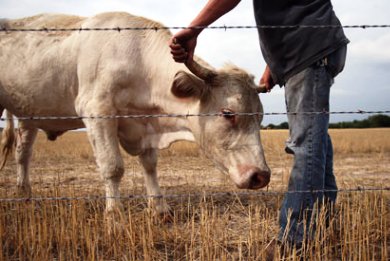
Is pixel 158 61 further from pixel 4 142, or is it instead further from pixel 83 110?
pixel 4 142

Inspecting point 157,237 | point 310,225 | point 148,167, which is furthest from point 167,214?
point 310,225

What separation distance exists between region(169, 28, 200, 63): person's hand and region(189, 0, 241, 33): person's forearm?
0.59ft

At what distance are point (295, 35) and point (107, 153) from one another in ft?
8.49

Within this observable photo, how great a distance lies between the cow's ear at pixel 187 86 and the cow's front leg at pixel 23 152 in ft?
11.8

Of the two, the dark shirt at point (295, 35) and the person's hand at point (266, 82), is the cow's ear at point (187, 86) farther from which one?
the dark shirt at point (295, 35)

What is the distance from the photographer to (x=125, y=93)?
4938mm

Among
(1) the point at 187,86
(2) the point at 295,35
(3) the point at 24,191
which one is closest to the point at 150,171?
(1) the point at 187,86

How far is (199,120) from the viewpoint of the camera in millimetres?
4469

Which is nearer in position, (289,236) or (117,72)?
(289,236)

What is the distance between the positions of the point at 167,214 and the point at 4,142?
3.77 meters

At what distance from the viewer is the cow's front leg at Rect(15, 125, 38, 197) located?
6.80 metres

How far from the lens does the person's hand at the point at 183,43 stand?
340 centimetres

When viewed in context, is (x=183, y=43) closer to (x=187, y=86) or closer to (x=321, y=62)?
(x=187, y=86)

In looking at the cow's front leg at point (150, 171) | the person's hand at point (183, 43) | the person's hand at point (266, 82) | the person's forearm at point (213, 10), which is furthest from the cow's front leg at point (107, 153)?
the person's forearm at point (213, 10)
